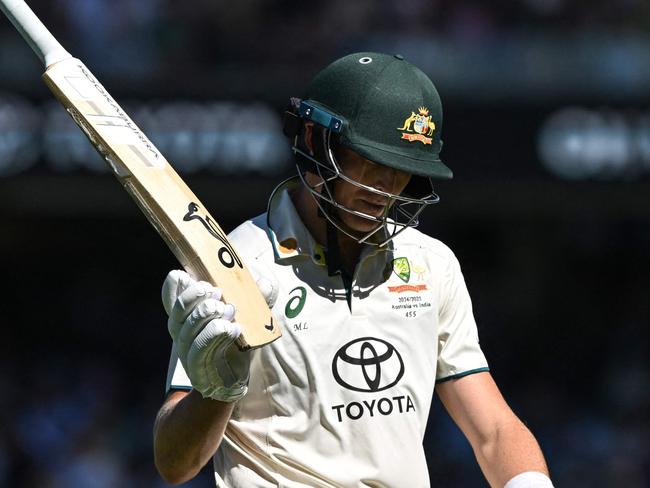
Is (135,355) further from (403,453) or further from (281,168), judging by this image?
(403,453)

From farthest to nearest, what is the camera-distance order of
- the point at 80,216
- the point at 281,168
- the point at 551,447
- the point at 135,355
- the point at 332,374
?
the point at 80,216
the point at 135,355
the point at 551,447
the point at 281,168
the point at 332,374

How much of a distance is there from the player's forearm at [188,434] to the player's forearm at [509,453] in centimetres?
58

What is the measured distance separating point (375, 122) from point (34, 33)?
0.70 meters

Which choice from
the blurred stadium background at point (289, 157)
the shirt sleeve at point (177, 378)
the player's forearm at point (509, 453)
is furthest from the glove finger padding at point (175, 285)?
the blurred stadium background at point (289, 157)

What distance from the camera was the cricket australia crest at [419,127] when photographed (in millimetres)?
2480

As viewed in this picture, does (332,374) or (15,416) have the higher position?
(332,374)

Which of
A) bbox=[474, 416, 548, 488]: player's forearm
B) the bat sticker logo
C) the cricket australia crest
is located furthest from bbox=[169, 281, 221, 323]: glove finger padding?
bbox=[474, 416, 548, 488]: player's forearm

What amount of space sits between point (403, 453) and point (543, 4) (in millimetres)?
6487

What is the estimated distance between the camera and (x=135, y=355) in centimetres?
920

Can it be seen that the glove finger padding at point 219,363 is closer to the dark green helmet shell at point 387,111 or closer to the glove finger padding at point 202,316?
the glove finger padding at point 202,316

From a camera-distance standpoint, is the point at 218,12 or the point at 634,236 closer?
the point at 218,12

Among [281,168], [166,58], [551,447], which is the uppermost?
[166,58]

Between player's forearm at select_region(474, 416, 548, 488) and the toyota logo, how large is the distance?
0.24m

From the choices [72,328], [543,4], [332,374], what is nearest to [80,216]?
[72,328]
